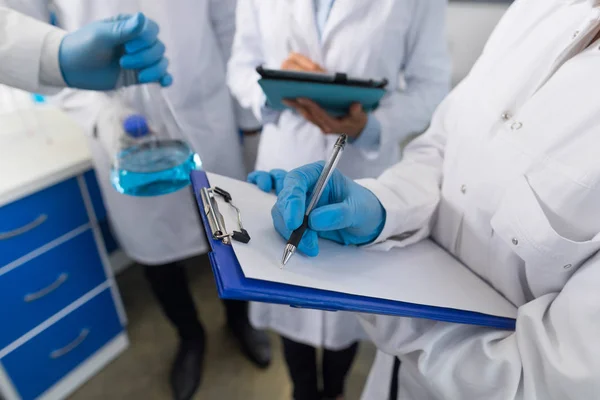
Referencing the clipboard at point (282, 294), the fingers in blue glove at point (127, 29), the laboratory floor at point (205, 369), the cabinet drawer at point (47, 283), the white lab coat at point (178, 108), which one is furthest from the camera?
the laboratory floor at point (205, 369)

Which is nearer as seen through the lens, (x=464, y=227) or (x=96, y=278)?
(x=464, y=227)

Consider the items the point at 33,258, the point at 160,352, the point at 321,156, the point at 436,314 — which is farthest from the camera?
the point at 160,352

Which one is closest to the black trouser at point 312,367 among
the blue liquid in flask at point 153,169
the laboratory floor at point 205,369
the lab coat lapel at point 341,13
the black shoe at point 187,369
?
the laboratory floor at point 205,369

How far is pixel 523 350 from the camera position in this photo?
43cm

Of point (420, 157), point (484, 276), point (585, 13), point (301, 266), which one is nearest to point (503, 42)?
point (585, 13)

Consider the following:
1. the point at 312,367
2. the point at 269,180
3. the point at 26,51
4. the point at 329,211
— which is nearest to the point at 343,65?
the point at 269,180

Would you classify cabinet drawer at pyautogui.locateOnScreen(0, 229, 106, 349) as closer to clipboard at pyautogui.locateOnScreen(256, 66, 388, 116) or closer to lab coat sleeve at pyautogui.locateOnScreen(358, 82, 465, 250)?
clipboard at pyautogui.locateOnScreen(256, 66, 388, 116)

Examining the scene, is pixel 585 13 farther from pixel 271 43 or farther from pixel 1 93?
pixel 1 93

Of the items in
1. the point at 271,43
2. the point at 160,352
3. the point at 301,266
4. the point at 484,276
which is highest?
the point at 271,43

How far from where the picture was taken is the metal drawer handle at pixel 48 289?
41.4 inches

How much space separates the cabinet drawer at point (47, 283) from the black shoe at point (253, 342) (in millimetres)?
490

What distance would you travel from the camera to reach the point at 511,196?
47cm

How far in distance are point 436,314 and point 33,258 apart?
1045 mm

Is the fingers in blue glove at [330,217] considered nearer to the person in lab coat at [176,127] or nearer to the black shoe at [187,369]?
the person in lab coat at [176,127]
